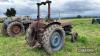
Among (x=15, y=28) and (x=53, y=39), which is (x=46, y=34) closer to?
(x=53, y=39)

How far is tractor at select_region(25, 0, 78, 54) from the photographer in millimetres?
11703

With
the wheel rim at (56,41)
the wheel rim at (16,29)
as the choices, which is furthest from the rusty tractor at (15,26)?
the wheel rim at (56,41)

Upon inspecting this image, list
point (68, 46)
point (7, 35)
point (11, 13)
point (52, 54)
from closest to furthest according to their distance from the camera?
point (52, 54)
point (68, 46)
point (7, 35)
point (11, 13)

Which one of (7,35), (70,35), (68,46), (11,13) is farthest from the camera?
(11,13)

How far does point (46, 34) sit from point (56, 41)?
124 centimetres

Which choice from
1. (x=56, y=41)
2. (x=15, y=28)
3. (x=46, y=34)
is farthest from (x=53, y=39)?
(x=15, y=28)

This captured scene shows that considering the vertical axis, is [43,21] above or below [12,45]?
above

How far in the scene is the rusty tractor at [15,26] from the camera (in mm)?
18534

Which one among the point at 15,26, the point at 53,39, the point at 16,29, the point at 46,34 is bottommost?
the point at 16,29

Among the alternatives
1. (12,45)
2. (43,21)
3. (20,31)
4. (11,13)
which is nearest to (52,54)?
(43,21)

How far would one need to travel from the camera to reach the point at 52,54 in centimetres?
1184

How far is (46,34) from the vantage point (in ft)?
38.3

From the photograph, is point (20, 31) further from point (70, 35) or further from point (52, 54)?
point (52, 54)

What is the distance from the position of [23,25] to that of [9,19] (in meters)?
1.14
